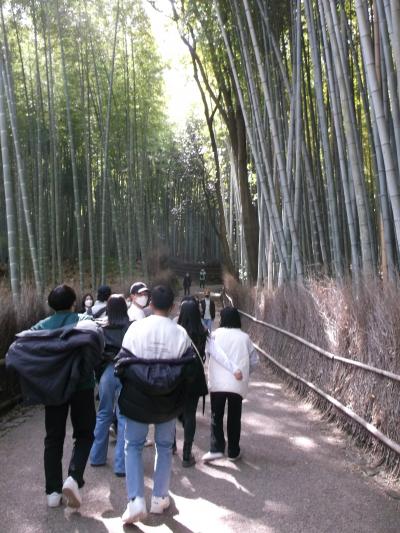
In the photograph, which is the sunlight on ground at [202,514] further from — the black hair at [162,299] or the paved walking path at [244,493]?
the black hair at [162,299]

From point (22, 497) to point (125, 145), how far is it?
11492 millimetres

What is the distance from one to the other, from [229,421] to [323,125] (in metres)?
3.41

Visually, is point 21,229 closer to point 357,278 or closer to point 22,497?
point 357,278

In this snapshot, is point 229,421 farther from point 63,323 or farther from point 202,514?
point 63,323

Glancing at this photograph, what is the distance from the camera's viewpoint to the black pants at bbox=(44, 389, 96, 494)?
8.89ft

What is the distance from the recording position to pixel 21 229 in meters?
11.5

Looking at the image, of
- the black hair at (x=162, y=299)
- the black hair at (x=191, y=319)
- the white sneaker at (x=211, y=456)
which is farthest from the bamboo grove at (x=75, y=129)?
the black hair at (x=162, y=299)

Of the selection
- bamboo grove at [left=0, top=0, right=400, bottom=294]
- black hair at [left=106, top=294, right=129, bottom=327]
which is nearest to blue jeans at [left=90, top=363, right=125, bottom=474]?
black hair at [left=106, top=294, right=129, bottom=327]

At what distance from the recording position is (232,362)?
3572mm

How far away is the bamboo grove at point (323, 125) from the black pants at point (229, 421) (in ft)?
5.17

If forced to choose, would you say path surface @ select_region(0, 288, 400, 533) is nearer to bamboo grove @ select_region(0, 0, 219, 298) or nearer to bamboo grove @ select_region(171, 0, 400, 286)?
bamboo grove @ select_region(171, 0, 400, 286)

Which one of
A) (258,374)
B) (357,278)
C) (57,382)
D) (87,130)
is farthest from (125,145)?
(57,382)

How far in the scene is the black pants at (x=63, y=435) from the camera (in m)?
2.71

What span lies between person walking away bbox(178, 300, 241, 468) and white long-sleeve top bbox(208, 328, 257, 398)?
3cm
